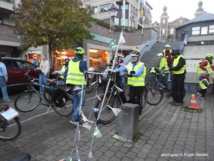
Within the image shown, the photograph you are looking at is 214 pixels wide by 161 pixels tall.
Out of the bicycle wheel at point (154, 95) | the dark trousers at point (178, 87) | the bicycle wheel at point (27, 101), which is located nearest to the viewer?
the bicycle wheel at point (27, 101)

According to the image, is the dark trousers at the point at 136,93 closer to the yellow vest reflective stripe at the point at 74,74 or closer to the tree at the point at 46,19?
the yellow vest reflective stripe at the point at 74,74

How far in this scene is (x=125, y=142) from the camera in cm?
359

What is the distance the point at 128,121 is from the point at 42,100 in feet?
10.1

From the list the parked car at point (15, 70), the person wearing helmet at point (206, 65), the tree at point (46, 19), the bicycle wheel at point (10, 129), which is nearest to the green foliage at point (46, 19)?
the tree at point (46, 19)

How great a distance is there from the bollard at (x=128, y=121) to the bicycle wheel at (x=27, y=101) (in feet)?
10.1

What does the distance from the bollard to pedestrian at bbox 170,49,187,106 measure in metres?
3.19

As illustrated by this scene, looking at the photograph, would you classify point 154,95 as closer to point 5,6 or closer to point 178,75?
point 178,75

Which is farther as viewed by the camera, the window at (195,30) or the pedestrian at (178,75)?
the window at (195,30)

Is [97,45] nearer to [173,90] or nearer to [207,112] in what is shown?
[173,90]

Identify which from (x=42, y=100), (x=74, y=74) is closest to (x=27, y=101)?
(x=42, y=100)

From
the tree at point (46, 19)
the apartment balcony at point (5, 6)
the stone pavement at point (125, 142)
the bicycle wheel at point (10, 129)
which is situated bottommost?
the stone pavement at point (125, 142)

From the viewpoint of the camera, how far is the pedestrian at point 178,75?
595 centimetres

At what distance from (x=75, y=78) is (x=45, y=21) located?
6.86m

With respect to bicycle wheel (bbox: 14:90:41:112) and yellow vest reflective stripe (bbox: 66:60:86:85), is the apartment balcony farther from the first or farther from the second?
yellow vest reflective stripe (bbox: 66:60:86:85)
